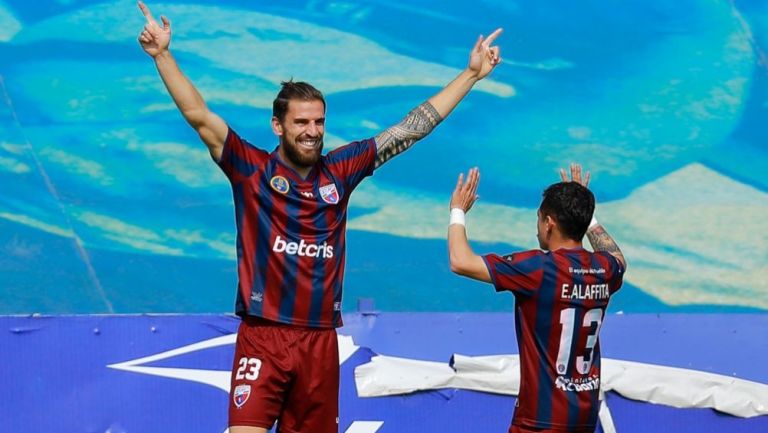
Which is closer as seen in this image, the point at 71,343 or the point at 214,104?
the point at 71,343

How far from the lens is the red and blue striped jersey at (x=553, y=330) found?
561cm

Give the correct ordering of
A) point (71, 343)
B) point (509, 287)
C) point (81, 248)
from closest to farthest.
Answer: point (509, 287) < point (71, 343) < point (81, 248)

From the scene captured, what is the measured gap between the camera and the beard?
235 inches

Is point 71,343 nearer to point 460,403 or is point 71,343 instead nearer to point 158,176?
point 158,176

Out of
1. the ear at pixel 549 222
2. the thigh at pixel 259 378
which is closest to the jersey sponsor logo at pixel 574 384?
the ear at pixel 549 222

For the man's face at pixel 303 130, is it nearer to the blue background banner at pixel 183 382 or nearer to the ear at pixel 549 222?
the ear at pixel 549 222

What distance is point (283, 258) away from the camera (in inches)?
233

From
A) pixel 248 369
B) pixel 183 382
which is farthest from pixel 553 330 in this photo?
pixel 183 382

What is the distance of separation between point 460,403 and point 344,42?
116 inches

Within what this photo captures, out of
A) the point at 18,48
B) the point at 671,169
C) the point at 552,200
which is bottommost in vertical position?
the point at 552,200

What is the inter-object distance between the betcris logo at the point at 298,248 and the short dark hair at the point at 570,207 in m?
1.05

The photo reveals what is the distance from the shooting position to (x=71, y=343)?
24.9 feet

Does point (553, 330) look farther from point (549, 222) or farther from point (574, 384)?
point (549, 222)

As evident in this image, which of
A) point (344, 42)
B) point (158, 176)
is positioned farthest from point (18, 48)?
point (344, 42)
